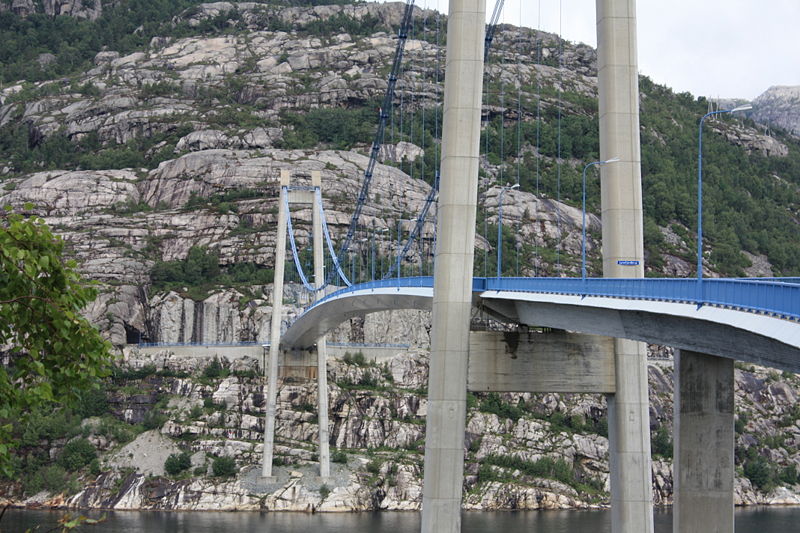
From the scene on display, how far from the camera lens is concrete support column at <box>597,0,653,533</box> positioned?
38625 mm

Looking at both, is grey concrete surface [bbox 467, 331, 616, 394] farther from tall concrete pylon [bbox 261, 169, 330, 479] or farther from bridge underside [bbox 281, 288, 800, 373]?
tall concrete pylon [bbox 261, 169, 330, 479]

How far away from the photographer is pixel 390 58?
161 meters

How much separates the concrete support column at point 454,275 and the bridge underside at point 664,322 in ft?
5.25

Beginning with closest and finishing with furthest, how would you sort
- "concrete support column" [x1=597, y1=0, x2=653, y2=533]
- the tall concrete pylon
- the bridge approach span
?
the bridge approach span < "concrete support column" [x1=597, y1=0, x2=653, y2=533] < the tall concrete pylon

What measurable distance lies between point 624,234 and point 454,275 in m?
5.57

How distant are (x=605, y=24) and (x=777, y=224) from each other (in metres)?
100

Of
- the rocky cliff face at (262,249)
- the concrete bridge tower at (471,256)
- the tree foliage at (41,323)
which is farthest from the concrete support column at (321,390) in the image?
the tree foliage at (41,323)

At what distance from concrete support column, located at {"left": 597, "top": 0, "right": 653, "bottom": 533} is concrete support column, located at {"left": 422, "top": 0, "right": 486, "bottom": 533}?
4188 millimetres

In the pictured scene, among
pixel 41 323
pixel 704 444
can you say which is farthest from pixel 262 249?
pixel 41 323

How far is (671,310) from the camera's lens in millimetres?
26078

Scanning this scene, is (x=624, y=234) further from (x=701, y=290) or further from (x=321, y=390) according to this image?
(x=321, y=390)

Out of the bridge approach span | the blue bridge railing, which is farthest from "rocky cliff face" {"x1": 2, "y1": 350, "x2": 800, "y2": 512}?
the blue bridge railing

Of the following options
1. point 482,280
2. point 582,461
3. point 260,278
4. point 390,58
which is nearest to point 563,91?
point 390,58

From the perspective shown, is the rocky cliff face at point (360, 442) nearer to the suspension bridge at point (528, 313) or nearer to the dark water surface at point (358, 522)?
the dark water surface at point (358, 522)
